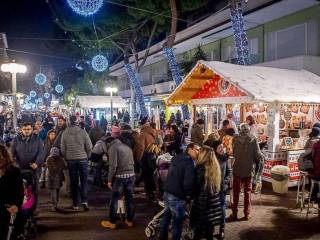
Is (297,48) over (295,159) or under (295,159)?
Result: over

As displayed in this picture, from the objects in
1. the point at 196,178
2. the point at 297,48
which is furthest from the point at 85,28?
the point at 196,178

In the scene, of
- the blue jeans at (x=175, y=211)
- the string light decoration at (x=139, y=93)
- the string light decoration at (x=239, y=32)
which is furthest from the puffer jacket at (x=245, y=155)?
the string light decoration at (x=139, y=93)

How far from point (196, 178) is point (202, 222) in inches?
25.4

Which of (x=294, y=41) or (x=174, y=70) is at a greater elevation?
(x=294, y=41)

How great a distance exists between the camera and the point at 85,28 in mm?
26516

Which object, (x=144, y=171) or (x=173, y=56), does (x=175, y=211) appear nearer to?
(x=144, y=171)

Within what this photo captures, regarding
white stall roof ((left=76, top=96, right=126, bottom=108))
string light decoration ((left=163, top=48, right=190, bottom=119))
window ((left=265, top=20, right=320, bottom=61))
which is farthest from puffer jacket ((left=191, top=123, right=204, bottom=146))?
white stall roof ((left=76, top=96, right=126, bottom=108))

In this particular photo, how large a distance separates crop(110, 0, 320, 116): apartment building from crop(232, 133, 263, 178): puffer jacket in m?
8.40

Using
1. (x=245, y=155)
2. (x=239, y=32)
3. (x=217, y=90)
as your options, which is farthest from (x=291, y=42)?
(x=245, y=155)

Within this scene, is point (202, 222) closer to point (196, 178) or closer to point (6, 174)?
point (196, 178)

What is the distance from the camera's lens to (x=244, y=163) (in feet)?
24.1

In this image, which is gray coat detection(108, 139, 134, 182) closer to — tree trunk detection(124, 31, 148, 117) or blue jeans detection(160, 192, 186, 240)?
blue jeans detection(160, 192, 186, 240)

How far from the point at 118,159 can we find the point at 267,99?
16.1 feet

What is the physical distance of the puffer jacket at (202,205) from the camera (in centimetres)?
Result: 533
